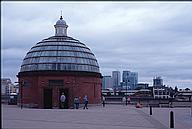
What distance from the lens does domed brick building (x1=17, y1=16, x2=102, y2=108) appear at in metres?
41.1

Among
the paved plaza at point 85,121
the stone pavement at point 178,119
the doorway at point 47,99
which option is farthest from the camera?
the doorway at point 47,99

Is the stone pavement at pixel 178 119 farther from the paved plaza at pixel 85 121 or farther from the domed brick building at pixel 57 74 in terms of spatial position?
the domed brick building at pixel 57 74

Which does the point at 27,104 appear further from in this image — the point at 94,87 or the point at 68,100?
the point at 94,87

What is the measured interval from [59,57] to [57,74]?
8.03ft

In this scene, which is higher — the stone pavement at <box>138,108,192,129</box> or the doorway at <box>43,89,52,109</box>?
the doorway at <box>43,89,52,109</box>

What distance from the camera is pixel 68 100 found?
41625mm

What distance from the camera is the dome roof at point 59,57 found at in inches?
1656

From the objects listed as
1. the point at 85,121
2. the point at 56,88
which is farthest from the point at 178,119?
the point at 56,88

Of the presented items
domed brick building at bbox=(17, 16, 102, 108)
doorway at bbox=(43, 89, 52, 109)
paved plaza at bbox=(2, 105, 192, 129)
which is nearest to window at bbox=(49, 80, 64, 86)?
domed brick building at bbox=(17, 16, 102, 108)

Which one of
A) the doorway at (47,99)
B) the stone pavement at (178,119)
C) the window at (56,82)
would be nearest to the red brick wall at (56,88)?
the window at (56,82)

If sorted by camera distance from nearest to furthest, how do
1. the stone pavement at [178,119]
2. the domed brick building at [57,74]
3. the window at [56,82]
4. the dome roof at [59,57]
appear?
the stone pavement at [178,119] < the window at [56,82] < the domed brick building at [57,74] < the dome roof at [59,57]

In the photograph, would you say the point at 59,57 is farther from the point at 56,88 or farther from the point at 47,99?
the point at 47,99

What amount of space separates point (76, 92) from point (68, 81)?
5.60 ft

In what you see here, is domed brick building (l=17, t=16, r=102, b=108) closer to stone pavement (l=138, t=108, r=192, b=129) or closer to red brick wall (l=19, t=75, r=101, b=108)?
red brick wall (l=19, t=75, r=101, b=108)
